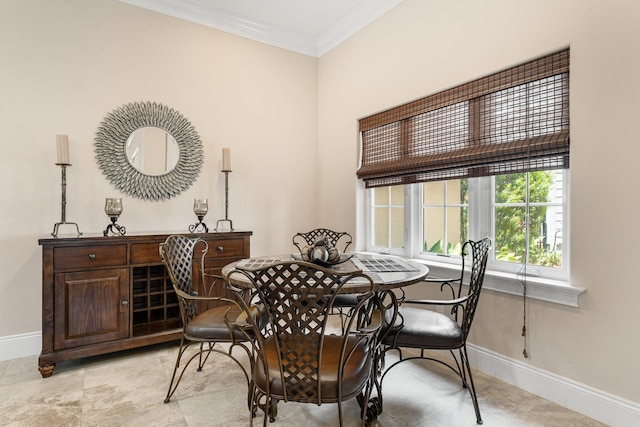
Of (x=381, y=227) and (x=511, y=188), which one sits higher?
(x=511, y=188)

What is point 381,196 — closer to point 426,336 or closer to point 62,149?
point 426,336

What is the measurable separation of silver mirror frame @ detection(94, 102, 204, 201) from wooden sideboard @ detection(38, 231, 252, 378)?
67 centimetres

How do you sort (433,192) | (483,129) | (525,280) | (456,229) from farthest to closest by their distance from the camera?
(433,192) < (456,229) < (483,129) < (525,280)

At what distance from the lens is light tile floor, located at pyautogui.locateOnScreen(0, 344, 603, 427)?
1.88 m

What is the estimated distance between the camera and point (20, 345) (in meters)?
2.71

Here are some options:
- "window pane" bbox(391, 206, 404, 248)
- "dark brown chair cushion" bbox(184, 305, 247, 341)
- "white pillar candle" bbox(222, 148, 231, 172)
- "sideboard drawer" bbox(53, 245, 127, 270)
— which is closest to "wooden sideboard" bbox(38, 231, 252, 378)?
"sideboard drawer" bbox(53, 245, 127, 270)

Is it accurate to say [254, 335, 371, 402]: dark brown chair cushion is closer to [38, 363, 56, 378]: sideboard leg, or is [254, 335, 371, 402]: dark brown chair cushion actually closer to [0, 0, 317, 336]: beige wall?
[38, 363, 56, 378]: sideboard leg

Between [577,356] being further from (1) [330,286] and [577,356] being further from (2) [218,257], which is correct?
(2) [218,257]

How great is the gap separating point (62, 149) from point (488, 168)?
3152 mm

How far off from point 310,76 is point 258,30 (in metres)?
0.78

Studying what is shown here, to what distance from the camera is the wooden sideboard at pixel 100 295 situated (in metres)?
2.37

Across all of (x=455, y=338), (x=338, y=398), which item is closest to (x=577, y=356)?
(x=455, y=338)

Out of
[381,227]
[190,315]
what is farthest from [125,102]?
[381,227]

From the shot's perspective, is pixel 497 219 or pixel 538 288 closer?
pixel 538 288
